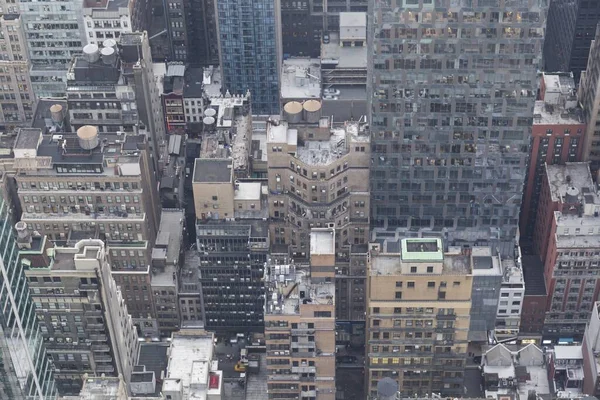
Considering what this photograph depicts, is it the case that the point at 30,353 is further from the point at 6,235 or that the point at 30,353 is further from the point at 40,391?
the point at 6,235

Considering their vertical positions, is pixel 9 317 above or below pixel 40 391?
above

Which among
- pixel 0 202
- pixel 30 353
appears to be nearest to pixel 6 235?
pixel 0 202

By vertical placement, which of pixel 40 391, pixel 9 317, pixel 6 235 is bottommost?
pixel 40 391

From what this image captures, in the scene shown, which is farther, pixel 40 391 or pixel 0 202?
pixel 40 391

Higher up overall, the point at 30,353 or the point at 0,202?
the point at 0,202

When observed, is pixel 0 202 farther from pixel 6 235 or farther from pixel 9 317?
pixel 9 317

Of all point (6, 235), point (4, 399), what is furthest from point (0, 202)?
point (4, 399)

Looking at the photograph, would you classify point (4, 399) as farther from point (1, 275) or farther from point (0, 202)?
point (0, 202)
